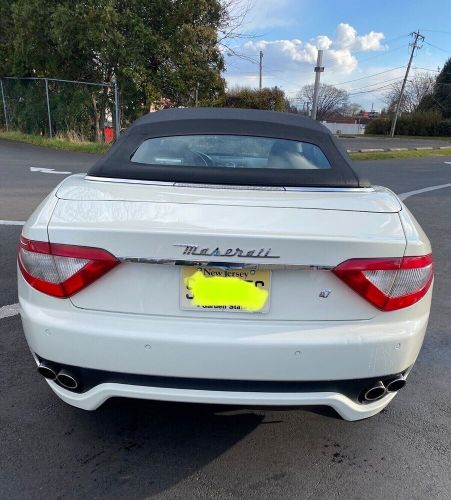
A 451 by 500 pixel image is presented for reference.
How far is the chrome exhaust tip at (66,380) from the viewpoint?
1989 millimetres

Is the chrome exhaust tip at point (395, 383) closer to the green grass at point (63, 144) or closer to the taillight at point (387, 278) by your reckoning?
the taillight at point (387, 278)

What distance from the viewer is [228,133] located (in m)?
3.10

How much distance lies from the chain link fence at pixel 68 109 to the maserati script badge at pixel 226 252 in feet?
54.5

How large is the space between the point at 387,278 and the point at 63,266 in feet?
4.37

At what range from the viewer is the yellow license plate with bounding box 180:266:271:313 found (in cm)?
184

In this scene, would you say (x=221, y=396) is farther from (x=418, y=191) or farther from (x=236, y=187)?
(x=418, y=191)

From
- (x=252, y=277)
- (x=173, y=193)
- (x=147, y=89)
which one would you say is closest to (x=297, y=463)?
(x=252, y=277)

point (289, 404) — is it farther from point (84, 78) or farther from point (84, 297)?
point (84, 78)

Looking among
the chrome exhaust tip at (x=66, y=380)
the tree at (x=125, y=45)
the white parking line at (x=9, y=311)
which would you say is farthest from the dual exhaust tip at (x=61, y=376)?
the tree at (x=125, y=45)

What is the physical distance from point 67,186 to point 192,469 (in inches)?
60.1

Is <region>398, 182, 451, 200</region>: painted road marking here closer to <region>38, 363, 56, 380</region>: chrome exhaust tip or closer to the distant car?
the distant car

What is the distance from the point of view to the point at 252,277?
1851mm

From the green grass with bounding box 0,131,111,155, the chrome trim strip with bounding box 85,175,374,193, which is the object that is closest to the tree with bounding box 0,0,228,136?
the green grass with bounding box 0,131,111,155

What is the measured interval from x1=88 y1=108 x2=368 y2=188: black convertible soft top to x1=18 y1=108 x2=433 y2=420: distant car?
0.46 metres
